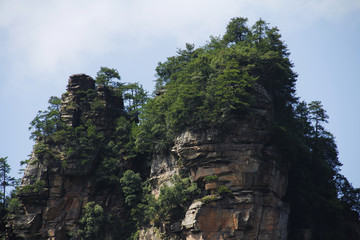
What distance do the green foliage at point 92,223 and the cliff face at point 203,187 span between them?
0.72m

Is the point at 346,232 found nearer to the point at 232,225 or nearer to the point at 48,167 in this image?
the point at 232,225

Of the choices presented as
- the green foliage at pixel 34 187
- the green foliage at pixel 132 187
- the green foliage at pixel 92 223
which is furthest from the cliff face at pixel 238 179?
the green foliage at pixel 34 187

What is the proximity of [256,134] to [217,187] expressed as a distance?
6.45 metres

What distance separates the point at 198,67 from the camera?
49.7 m

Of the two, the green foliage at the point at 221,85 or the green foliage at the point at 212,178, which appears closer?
the green foliage at the point at 212,178

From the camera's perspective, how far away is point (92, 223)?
51.6m

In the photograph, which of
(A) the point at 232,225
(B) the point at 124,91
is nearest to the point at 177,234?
(A) the point at 232,225

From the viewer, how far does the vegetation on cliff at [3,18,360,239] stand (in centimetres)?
4628

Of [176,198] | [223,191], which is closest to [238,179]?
[223,191]

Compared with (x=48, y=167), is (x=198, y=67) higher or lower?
higher

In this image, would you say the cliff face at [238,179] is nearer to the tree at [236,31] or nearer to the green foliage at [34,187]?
the tree at [236,31]

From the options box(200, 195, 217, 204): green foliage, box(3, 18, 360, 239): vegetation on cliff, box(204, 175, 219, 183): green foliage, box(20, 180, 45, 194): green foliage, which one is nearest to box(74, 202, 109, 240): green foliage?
box(3, 18, 360, 239): vegetation on cliff

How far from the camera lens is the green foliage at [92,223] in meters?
51.2

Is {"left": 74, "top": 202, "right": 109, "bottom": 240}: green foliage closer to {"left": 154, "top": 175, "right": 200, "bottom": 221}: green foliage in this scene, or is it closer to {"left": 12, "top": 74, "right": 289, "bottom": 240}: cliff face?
{"left": 12, "top": 74, "right": 289, "bottom": 240}: cliff face
